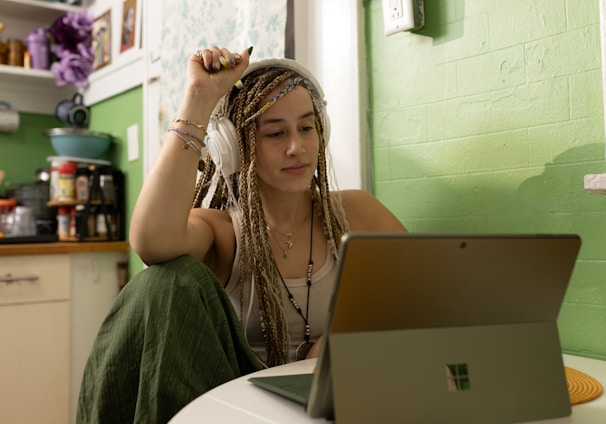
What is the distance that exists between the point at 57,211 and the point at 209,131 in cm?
181

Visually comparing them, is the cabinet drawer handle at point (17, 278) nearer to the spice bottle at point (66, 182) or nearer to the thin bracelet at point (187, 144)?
the spice bottle at point (66, 182)

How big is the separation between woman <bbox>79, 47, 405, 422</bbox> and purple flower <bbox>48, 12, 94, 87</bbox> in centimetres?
190

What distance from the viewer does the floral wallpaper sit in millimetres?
1929

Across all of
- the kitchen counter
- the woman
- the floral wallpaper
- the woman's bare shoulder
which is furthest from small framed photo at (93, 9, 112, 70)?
the woman's bare shoulder

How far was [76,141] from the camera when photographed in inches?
116

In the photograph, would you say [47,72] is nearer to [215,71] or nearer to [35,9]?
[35,9]

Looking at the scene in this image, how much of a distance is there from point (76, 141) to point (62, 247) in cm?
59

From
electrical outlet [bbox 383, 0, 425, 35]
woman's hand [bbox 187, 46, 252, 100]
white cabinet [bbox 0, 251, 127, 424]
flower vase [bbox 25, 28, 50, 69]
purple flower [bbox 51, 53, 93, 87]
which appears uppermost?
flower vase [bbox 25, 28, 50, 69]

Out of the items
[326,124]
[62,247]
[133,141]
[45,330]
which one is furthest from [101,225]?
[326,124]

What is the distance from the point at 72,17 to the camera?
3195 millimetres

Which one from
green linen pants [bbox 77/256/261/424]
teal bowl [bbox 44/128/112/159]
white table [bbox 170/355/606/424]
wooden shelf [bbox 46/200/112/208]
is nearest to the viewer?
white table [bbox 170/355/606/424]

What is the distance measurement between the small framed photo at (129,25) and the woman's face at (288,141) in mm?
1645

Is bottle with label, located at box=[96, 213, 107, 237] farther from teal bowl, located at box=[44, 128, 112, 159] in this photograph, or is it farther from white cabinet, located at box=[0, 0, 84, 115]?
white cabinet, located at box=[0, 0, 84, 115]

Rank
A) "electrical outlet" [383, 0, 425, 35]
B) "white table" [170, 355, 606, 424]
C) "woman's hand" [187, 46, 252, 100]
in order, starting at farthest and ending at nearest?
"electrical outlet" [383, 0, 425, 35], "woman's hand" [187, 46, 252, 100], "white table" [170, 355, 606, 424]
